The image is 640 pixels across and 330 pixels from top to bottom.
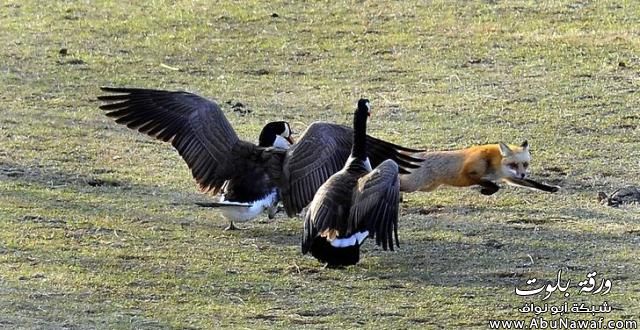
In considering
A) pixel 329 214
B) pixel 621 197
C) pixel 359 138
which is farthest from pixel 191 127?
pixel 621 197

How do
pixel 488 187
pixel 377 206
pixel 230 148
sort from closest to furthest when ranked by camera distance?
pixel 377 206 < pixel 230 148 < pixel 488 187

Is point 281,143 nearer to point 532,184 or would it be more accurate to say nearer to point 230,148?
point 230,148

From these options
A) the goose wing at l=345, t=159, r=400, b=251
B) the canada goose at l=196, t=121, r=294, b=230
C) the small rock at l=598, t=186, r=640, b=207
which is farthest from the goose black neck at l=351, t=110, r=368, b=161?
the small rock at l=598, t=186, r=640, b=207

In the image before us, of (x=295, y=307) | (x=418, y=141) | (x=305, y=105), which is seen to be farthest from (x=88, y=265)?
(x=305, y=105)

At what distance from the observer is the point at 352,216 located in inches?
304

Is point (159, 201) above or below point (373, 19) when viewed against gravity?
below

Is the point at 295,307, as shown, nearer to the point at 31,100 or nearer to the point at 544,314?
the point at 544,314

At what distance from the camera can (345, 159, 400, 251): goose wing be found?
764 centimetres

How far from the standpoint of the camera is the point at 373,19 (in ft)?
49.0

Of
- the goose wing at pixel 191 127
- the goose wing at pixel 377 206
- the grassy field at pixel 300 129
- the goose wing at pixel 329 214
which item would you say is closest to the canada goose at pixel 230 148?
the goose wing at pixel 191 127

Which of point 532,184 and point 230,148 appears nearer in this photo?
point 230,148

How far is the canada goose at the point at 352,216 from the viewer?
7680mm

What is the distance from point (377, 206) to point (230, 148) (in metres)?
1.70

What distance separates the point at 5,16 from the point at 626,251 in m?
9.11
